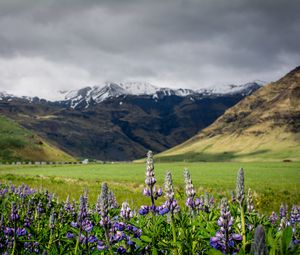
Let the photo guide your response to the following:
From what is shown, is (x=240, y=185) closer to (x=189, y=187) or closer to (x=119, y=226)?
(x=189, y=187)

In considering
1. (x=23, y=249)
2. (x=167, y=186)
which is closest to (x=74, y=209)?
(x=23, y=249)

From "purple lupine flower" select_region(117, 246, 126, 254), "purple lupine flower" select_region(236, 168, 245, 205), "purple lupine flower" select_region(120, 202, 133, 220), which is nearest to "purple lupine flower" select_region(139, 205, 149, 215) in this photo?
"purple lupine flower" select_region(120, 202, 133, 220)

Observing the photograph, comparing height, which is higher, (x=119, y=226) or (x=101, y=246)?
(x=119, y=226)

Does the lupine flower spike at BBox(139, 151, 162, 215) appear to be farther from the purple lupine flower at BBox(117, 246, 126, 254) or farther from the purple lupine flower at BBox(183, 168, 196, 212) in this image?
the purple lupine flower at BBox(117, 246, 126, 254)

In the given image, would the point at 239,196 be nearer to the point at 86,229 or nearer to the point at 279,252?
the point at 279,252

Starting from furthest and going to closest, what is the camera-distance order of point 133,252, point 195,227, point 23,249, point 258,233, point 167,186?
point 23,249, point 195,227, point 133,252, point 167,186, point 258,233

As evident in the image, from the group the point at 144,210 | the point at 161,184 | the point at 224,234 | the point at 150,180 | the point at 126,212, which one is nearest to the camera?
the point at 224,234

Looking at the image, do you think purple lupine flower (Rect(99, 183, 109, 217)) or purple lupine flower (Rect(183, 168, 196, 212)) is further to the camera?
purple lupine flower (Rect(183, 168, 196, 212))

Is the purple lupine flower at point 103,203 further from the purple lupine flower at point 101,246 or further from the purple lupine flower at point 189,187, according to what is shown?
the purple lupine flower at point 189,187

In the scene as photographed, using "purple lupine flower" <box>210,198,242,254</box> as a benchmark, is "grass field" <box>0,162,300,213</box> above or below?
below

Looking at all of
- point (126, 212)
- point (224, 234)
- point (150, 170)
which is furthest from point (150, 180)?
point (224, 234)

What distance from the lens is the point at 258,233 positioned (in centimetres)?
192

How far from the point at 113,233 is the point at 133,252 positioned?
39 centimetres

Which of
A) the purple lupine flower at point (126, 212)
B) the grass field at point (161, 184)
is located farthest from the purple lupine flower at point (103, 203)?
the grass field at point (161, 184)
